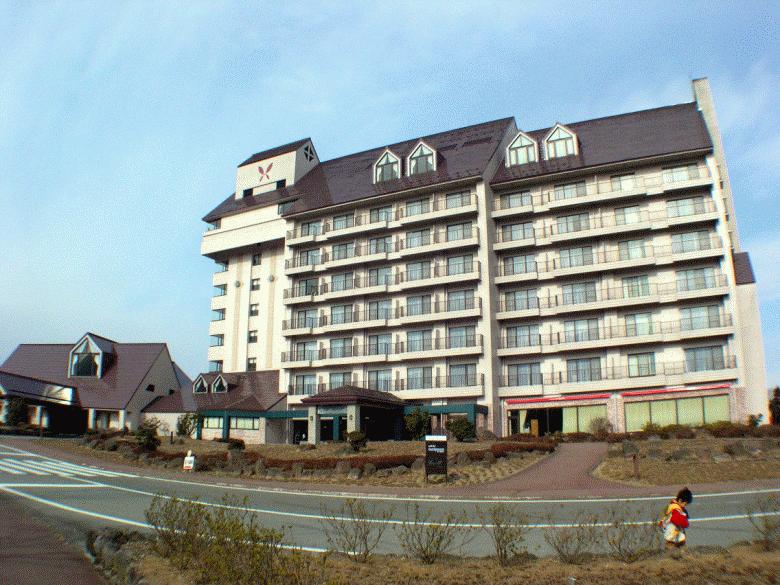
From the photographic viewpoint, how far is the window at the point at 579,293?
45781 mm

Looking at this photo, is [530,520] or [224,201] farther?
[224,201]

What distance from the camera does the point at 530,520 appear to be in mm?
14609

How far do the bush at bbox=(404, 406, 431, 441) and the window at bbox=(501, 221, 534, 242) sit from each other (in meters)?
15.5

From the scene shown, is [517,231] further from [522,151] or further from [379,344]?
[379,344]

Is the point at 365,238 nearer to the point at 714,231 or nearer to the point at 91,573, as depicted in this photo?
the point at 714,231

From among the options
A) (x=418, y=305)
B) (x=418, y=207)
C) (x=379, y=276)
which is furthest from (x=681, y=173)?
(x=379, y=276)

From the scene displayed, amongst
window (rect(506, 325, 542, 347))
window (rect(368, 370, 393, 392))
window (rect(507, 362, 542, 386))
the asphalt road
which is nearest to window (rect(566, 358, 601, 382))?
window (rect(507, 362, 542, 386))

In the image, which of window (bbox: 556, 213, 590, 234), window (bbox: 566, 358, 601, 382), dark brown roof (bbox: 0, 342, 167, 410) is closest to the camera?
window (bbox: 566, 358, 601, 382)

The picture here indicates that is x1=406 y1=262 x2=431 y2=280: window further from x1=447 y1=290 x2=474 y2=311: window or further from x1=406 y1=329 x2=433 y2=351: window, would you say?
x1=406 y1=329 x2=433 y2=351: window

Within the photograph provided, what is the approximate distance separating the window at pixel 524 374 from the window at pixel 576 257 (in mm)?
7951

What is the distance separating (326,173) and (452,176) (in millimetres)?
16471

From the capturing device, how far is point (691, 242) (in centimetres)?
4369

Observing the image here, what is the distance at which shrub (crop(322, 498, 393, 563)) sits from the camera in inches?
345

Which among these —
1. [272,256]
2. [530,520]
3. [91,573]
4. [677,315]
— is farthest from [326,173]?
[91,573]
